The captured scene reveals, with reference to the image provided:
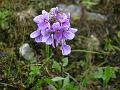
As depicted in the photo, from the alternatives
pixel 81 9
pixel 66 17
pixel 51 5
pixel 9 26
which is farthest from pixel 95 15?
pixel 66 17

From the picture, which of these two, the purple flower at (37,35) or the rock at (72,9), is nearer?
the purple flower at (37,35)

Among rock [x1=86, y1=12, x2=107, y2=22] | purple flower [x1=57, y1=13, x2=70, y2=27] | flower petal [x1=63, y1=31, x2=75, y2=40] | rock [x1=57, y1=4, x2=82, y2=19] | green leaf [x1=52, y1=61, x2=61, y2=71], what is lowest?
green leaf [x1=52, y1=61, x2=61, y2=71]

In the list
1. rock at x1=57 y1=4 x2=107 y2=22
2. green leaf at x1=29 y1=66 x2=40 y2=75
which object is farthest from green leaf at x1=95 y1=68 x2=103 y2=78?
rock at x1=57 y1=4 x2=107 y2=22

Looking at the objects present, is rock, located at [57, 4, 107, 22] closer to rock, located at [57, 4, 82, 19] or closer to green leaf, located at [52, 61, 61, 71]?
rock, located at [57, 4, 82, 19]

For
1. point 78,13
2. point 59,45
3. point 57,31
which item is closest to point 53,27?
point 57,31

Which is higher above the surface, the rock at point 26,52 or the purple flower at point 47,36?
the purple flower at point 47,36

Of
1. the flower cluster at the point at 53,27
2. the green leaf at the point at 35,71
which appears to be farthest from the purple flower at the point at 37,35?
the green leaf at the point at 35,71

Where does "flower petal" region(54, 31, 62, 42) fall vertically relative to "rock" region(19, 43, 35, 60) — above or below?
above

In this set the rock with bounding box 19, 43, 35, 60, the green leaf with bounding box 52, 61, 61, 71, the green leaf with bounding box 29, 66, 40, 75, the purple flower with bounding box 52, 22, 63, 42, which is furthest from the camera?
the rock with bounding box 19, 43, 35, 60

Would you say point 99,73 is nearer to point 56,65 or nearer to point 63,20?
point 56,65

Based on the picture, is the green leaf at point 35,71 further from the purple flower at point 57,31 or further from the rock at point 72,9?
the rock at point 72,9
